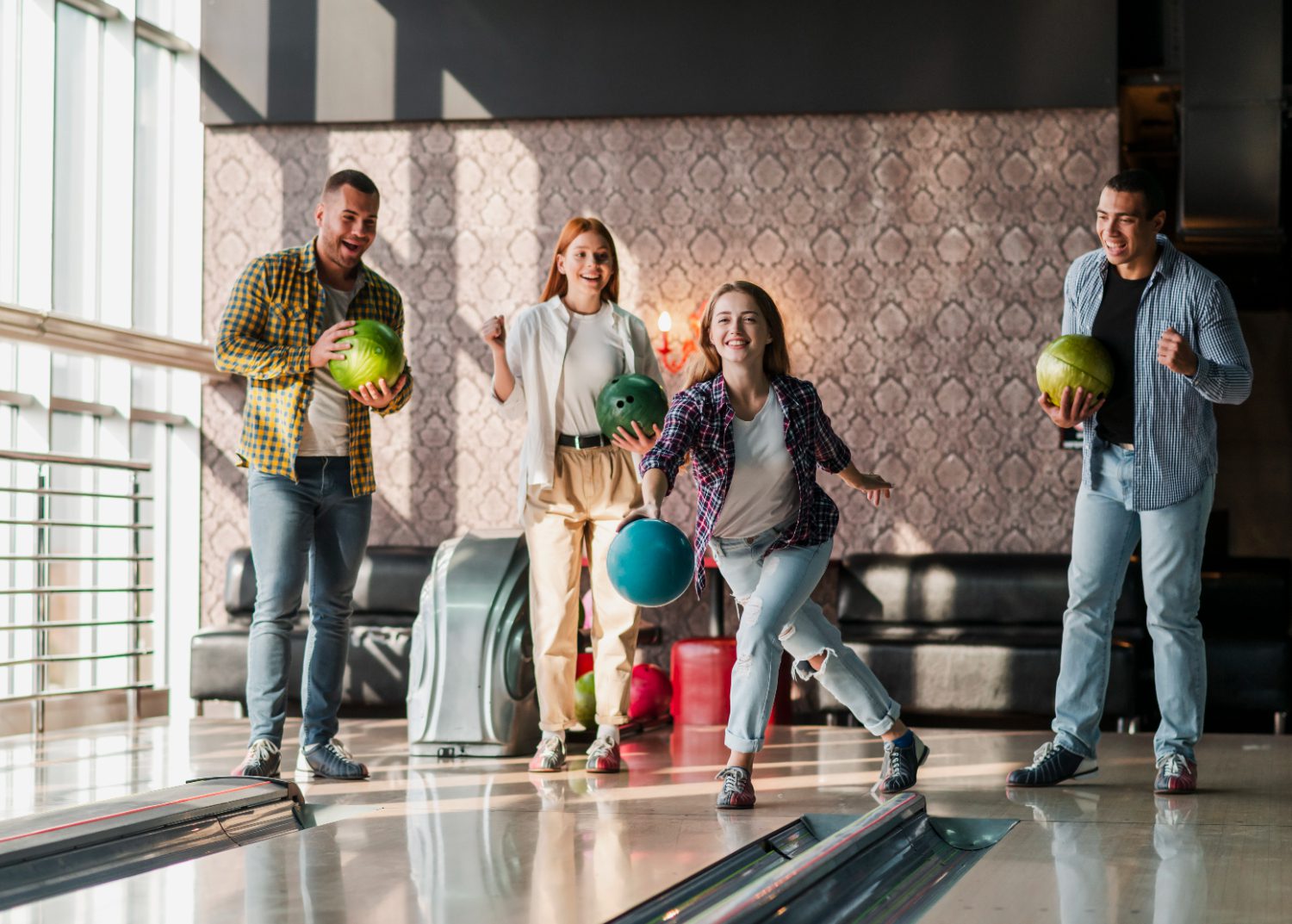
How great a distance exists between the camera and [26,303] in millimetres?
7023

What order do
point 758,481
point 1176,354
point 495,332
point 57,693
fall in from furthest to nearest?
1. point 57,693
2. point 495,332
3. point 758,481
4. point 1176,354

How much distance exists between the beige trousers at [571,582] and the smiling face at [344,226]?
93 cm

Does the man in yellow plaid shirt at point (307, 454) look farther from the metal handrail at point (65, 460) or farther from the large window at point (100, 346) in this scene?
the large window at point (100, 346)

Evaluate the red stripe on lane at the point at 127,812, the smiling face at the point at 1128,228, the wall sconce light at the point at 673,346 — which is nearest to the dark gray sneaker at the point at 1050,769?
the smiling face at the point at 1128,228

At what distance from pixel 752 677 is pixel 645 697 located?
223 cm

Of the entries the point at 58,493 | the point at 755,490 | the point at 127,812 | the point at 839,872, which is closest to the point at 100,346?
the point at 58,493

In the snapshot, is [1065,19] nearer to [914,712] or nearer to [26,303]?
[914,712]

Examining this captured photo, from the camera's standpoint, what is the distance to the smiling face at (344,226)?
166 inches

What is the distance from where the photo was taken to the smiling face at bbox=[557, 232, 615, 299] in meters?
4.60

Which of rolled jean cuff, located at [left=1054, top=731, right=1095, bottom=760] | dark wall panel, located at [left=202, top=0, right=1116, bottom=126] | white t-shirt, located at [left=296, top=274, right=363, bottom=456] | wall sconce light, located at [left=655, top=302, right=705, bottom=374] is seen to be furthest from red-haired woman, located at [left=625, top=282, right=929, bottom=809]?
dark wall panel, located at [left=202, top=0, right=1116, bottom=126]

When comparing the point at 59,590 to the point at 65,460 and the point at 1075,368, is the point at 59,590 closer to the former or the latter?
the point at 65,460

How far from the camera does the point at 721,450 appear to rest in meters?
3.77

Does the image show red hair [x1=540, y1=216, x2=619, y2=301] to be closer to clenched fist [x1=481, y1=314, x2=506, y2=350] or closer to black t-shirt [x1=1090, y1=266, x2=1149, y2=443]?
clenched fist [x1=481, y1=314, x2=506, y2=350]

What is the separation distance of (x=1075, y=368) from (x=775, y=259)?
377 centimetres
